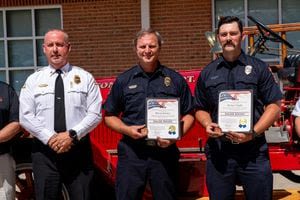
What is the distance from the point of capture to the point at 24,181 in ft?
15.4

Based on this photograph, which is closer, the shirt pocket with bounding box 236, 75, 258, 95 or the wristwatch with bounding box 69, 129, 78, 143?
the shirt pocket with bounding box 236, 75, 258, 95

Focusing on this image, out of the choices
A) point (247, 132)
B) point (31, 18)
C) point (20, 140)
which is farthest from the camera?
point (31, 18)

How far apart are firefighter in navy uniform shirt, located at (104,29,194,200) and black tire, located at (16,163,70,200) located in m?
1.10

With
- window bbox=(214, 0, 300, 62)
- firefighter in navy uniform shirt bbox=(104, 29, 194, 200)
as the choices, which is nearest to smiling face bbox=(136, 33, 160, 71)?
firefighter in navy uniform shirt bbox=(104, 29, 194, 200)

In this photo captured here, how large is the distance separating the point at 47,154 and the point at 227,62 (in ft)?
4.61

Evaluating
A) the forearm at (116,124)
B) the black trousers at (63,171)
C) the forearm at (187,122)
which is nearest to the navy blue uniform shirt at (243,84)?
the forearm at (187,122)

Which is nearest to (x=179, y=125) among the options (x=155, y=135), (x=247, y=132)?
(x=155, y=135)

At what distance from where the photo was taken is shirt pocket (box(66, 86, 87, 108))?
3.77m

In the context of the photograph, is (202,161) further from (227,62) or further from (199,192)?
(227,62)

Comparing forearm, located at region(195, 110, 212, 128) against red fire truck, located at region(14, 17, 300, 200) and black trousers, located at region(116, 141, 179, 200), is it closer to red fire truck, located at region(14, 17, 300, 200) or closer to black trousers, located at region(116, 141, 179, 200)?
black trousers, located at region(116, 141, 179, 200)

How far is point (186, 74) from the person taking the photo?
5.20 metres

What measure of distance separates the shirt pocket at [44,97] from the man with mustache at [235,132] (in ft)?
3.47

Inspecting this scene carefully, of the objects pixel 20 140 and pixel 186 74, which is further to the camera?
pixel 186 74

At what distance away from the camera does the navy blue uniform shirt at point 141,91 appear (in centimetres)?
369
